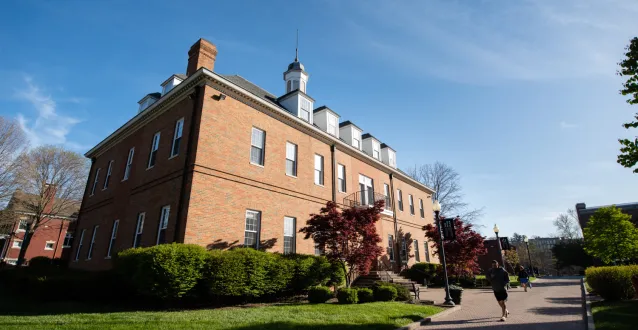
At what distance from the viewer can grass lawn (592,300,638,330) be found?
7455 millimetres

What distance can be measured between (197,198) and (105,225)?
9.07 m

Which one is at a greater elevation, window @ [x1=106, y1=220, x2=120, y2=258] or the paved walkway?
window @ [x1=106, y1=220, x2=120, y2=258]

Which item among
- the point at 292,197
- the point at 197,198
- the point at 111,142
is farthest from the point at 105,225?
the point at 292,197

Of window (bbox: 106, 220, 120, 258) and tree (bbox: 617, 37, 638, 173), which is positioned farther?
window (bbox: 106, 220, 120, 258)

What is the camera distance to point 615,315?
869 cm

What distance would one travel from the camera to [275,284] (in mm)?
11781

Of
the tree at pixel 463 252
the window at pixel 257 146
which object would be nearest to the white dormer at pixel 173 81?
the window at pixel 257 146

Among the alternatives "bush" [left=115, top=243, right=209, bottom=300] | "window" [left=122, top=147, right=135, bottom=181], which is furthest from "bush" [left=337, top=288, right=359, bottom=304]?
"window" [left=122, top=147, right=135, bottom=181]

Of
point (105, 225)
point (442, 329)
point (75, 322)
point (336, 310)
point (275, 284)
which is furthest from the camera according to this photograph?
point (105, 225)

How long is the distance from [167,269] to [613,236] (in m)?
32.3

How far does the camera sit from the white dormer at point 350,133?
2327 cm

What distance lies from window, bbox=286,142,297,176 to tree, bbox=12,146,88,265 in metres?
28.7

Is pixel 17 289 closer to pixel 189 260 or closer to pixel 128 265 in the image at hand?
pixel 128 265

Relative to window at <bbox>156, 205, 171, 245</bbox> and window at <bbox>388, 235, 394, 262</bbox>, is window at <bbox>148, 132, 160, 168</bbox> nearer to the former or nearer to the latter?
window at <bbox>156, 205, 171, 245</bbox>
